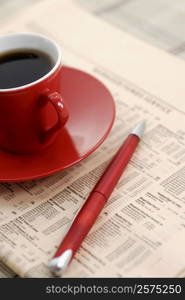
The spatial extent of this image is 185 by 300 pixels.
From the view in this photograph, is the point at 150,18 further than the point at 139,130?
Yes

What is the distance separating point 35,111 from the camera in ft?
1.93

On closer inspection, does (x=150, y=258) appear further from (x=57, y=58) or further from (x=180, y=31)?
(x=180, y=31)

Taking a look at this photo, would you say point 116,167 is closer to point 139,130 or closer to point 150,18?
point 139,130

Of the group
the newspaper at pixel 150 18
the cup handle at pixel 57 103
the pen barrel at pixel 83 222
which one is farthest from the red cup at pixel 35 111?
the newspaper at pixel 150 18

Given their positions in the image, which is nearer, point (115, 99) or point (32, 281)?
point (32, 281)

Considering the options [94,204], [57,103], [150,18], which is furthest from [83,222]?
[150,18]

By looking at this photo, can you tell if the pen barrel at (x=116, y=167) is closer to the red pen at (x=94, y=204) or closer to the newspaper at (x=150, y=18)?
the red pen at (x=94, y=204)

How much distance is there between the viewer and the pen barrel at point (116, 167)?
0.57 meters

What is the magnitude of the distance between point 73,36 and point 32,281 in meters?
0.48

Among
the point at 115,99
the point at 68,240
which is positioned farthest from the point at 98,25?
the point at 68,240

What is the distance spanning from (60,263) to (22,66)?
0.27m

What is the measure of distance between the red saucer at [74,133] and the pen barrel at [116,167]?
0.09 feet

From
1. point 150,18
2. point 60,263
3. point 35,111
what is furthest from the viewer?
point 150,18

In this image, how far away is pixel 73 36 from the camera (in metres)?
0.85
